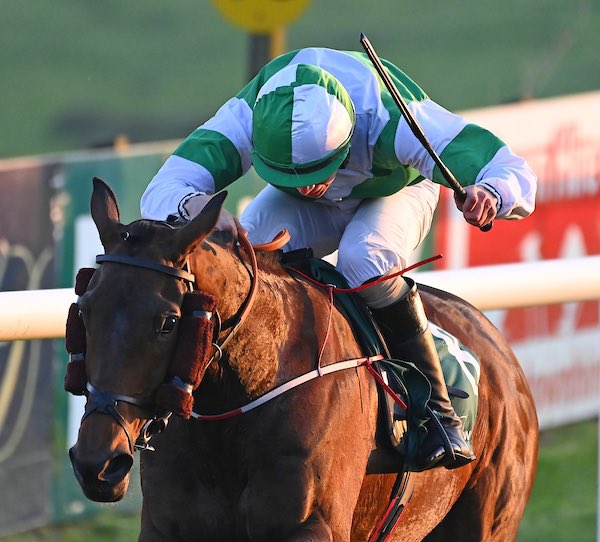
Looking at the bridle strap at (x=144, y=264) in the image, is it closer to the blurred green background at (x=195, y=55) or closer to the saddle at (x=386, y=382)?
the saddle at (x=386, y=382)

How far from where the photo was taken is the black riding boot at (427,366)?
154 inches

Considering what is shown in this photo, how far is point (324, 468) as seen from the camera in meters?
3.49

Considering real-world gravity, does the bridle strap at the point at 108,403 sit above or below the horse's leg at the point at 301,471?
above

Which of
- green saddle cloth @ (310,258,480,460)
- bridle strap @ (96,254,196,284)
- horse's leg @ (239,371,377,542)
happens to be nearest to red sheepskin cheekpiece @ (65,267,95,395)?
bridle strap @ (96,254,196,284)

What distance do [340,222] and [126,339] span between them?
1284 millimetres

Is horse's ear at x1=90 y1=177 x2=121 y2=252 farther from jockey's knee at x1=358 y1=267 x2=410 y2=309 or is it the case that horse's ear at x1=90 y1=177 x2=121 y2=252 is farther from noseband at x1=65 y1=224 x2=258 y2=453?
jockey's knee at x1=358 y1=267 x2=410 y2=309

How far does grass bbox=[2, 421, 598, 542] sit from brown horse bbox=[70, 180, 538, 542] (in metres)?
3.83

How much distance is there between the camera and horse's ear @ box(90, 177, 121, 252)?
315cm

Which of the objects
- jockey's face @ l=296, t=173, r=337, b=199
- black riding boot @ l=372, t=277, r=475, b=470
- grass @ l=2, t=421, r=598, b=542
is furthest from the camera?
grass @ l=2, t=421, r=598, b=542

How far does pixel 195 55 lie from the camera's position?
45.5 ft

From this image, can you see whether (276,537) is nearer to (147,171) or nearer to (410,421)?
(410,421)

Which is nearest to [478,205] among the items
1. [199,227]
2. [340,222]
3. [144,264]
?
[340,222]

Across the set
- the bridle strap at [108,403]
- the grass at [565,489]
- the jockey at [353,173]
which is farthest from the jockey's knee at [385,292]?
the grass at [565,489]

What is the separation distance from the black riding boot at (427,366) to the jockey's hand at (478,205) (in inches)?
14.5
